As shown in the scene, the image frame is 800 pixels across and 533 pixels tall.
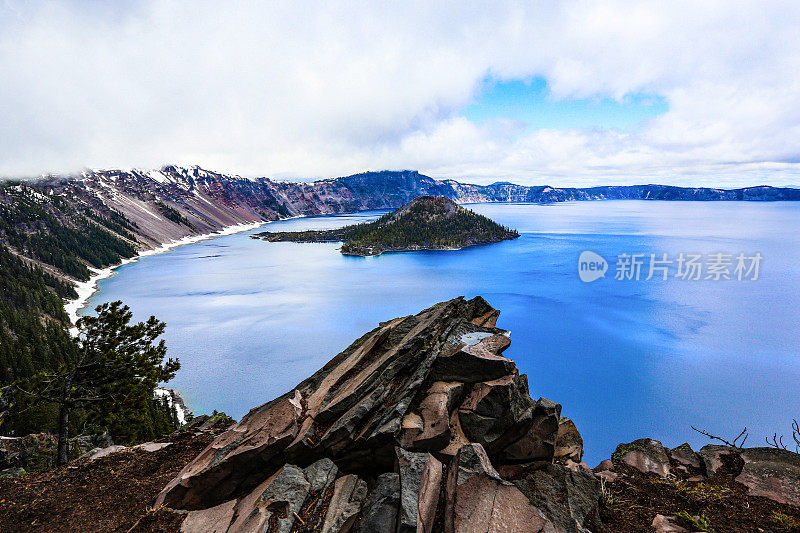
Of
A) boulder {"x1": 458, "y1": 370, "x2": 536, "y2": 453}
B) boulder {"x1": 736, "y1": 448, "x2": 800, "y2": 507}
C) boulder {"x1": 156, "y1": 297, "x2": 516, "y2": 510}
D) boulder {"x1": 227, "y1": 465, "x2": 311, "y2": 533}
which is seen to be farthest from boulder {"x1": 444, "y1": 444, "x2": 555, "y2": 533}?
boulder {"x1": 736, "y1": 448, "x2": 800, "y2": 507}

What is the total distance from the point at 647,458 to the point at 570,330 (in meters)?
58.7

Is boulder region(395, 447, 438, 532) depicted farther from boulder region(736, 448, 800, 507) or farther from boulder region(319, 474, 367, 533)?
boulder region(736, 448, 800, 507)

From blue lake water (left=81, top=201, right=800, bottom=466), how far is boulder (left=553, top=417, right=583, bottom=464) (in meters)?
30.1

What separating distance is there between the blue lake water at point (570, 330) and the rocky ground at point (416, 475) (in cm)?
3122

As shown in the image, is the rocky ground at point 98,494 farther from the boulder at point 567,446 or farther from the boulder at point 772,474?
the boulder at point 772,474

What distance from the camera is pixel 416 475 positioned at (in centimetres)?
789

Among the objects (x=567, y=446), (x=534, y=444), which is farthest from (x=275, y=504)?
(x=567, y=446)

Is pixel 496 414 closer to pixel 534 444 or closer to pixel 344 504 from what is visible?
pixel 534 444

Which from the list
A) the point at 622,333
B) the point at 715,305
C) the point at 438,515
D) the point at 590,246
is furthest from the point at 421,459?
the point at 590,246

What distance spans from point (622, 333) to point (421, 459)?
217 feet

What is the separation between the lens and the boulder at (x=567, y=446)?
11.0 metres

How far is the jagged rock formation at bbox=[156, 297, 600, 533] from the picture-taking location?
7.51 meters

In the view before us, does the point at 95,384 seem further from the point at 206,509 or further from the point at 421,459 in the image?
the point at 421,459

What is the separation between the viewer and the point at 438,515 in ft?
24.3
